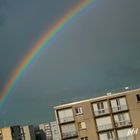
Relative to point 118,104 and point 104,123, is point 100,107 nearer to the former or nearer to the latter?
point 104,123

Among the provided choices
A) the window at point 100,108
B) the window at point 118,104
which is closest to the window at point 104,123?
the window at point 100,108

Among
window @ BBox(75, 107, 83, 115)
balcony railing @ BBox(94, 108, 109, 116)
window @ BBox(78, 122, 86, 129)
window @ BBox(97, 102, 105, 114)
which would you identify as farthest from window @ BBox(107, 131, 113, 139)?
window @ BBox(75, 107, 83, 115)

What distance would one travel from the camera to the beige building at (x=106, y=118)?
55969 mm

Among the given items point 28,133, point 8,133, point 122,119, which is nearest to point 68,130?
point 122,119

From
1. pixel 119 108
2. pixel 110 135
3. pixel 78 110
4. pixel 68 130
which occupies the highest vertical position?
pixel 78 110

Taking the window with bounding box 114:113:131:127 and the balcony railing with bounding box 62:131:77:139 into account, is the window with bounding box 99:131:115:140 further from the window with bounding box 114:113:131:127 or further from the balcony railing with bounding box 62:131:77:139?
the balcony railing with bounding box 62:131:77:139

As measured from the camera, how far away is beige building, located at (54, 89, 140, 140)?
5597 centimetres

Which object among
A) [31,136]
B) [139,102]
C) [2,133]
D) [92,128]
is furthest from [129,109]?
[31,136]

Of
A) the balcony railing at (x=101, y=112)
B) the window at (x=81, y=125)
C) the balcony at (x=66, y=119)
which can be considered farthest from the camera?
the balcony at (x=66, y=119)

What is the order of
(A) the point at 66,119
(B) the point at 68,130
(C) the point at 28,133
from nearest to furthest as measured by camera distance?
1. (B) the point at 68,130
2. (A) the point at 66,119
3. (C) the point at 28,133

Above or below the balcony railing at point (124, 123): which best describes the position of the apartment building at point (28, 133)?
above

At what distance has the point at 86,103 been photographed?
57.5m

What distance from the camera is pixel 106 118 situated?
56.8 m

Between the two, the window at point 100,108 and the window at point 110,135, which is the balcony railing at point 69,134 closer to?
the window at point 100,108
